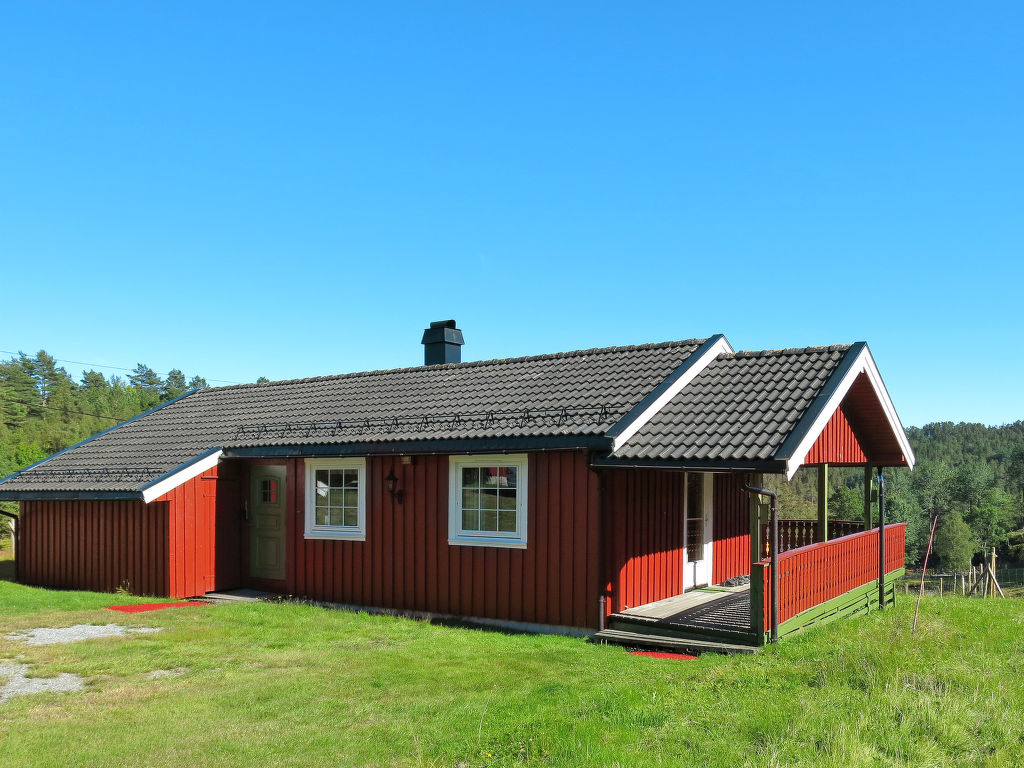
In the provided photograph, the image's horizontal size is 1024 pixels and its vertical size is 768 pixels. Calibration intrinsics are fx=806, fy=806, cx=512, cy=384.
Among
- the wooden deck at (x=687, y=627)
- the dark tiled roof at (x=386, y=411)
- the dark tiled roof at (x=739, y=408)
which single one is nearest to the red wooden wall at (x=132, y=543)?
the dark tiled roof at (x=386, y=411)

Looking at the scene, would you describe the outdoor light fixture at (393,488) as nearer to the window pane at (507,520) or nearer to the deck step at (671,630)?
the window pane at (507,520)

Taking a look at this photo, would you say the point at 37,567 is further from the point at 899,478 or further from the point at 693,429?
the point at 899,478

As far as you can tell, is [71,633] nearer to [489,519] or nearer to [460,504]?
[460,504]

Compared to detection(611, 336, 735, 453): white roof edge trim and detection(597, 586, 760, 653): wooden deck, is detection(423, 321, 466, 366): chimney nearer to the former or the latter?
detection(611, 336, 735, 453): white roof edge trim

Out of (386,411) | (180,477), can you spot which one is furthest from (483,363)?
(180,477)

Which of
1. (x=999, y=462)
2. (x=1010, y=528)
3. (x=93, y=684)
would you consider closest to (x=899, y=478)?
(x=1010, y=528)

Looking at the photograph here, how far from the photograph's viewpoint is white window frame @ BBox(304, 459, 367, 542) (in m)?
12.3

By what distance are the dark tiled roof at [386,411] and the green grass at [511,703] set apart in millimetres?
3046

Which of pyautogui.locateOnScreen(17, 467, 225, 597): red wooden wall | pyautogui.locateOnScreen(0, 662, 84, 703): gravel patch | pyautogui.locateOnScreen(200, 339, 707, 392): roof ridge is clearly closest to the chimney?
pyautogui.locateOnScreen(200, 339, 707, 392): roof ridge

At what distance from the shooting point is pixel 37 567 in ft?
48.4

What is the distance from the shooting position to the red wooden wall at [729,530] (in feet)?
43.9

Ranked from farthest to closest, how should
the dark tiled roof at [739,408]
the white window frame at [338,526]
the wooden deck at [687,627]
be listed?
1. the white window frame at [338,526]
2. the dark tiled roof at [739,408]
3. the wooden deck at [687,627]

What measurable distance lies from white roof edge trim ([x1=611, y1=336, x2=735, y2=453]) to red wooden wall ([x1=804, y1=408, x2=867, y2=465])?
1.87 metres

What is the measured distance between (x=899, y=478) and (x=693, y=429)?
360 feet
